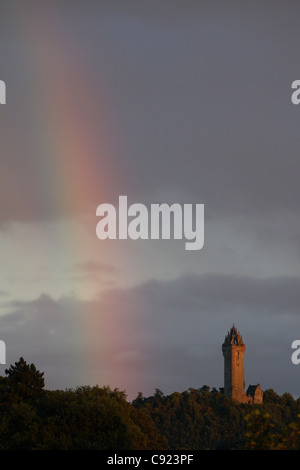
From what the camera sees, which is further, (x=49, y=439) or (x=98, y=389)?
(x=98, y=389)
